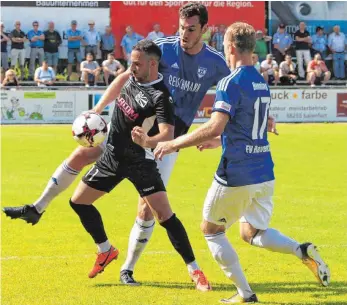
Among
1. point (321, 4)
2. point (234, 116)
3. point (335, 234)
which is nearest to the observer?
point (234, 116)

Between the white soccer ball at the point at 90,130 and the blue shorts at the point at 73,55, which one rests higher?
the blue shorts at the point at 73,55

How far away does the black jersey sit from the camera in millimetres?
7469

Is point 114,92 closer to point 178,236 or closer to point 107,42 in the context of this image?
point 178,236

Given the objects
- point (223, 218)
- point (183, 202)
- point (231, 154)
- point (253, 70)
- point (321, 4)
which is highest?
point (321, 4)

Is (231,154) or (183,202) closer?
(231,154)

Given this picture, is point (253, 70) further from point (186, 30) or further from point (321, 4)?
point (321, 4)

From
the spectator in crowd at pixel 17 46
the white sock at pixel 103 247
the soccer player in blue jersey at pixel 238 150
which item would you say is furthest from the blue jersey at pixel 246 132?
the spectator in crowd at pixel 17 46

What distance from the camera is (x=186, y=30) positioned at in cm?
809

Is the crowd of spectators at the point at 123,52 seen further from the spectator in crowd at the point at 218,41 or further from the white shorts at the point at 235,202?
the white shorts at the point at 235,202

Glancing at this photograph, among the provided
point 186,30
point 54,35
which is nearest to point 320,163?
point 186,30

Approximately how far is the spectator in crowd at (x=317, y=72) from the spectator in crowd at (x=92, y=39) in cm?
895

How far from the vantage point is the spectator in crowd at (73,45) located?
110 ft

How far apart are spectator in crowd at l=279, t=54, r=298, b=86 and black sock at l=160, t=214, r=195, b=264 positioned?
26651 millimetres

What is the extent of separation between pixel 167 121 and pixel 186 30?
1179mm
